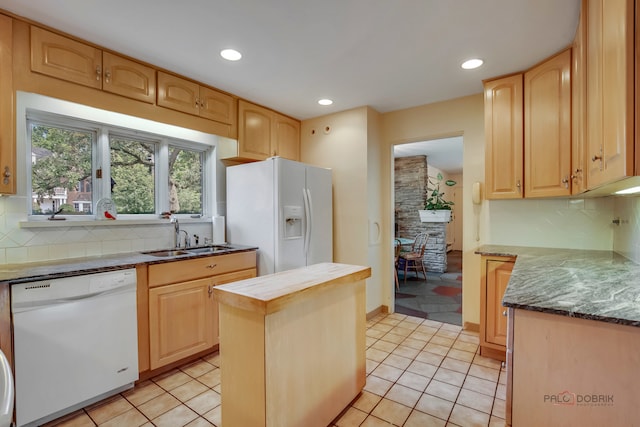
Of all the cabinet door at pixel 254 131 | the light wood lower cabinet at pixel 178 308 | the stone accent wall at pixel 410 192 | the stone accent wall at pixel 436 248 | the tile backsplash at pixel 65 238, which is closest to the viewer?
the tile backsplash at pixel 65 238

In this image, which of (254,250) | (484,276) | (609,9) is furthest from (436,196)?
(609,9)

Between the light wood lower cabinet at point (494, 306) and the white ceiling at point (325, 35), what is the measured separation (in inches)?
64.5

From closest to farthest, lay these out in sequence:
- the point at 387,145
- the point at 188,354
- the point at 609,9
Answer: the point at 609,9, the point at 188,354, the point at 387,145

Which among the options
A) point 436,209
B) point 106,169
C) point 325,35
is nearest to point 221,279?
point 106,169

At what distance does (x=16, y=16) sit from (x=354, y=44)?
7.05ft

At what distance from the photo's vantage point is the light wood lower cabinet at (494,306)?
2.40 m

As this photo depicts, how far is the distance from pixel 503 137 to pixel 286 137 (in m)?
2.35

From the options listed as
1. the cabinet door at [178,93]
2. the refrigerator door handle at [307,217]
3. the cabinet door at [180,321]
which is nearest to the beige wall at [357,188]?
the refrigerator door handle at [307,217]

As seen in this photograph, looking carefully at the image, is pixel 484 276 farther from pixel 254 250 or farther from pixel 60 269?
pixel 60 269

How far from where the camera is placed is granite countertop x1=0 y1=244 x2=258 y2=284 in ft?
5.37

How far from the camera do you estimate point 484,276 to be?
8.20ft

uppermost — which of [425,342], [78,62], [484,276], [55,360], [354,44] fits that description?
[354,44]

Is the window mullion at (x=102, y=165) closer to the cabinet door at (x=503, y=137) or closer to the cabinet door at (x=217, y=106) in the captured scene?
the cabinet door at (x=217, y=106)

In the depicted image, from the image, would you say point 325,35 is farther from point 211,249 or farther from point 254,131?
point 211,249
